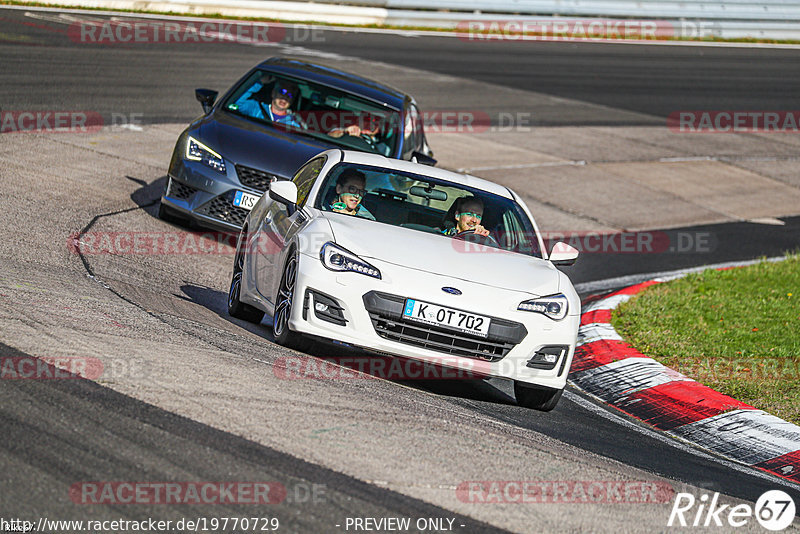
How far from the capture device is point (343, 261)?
7.06m

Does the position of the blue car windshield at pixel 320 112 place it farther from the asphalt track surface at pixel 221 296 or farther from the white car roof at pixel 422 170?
the white car roof at pixel 422 170

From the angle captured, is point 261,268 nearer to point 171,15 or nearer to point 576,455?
point 576,455

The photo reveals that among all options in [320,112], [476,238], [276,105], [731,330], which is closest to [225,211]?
[276,105]

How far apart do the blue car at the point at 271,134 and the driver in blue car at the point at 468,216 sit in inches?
116

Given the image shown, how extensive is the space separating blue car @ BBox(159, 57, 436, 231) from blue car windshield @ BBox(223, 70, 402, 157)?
0.01 meters

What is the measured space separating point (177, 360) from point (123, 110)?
37.6 feet

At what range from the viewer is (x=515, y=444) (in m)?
5.88

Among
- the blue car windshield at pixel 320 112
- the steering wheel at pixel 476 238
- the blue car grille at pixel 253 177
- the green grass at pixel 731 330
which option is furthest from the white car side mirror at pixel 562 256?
the blue car windshield at pixel 320 112

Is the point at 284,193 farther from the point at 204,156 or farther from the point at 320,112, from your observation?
the point at 320,112

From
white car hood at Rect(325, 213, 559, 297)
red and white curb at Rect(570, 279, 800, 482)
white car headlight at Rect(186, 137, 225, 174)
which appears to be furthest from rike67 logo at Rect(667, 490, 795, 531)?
white car headlight at Rect(186, 137, 225, 174)

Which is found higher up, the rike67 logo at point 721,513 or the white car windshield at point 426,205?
the white car windshield at point 426,205

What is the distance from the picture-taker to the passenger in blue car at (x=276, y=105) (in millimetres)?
11961

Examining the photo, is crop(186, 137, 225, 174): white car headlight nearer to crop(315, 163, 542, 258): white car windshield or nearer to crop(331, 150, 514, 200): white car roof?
crop(331, 150, 514, 200): white car roof

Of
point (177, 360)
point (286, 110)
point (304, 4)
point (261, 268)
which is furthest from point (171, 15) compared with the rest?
point (177, 360)
